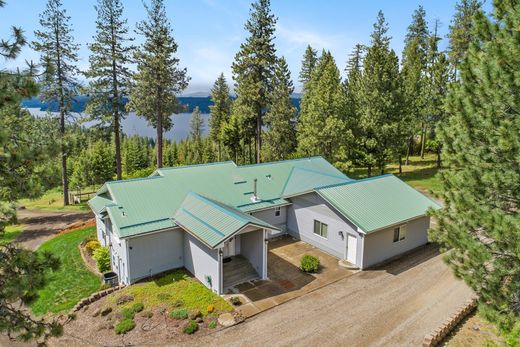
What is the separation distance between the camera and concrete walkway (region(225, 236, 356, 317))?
17.1 m

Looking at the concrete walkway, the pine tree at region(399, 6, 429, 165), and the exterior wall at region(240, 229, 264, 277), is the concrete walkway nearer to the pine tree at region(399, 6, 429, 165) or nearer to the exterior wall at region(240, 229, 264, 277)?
the exterior wall at region(240, 229, 264, 277)

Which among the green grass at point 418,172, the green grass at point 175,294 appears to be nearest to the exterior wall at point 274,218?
the green grass at point 175,294

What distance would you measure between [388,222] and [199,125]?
261 feet

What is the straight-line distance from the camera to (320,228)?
23.3m

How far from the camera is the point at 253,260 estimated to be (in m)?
19.7

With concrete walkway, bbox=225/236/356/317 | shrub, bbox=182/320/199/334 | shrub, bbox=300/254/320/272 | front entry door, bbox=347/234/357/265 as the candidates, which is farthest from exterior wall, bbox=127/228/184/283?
front entry door, bbox=347/234/357/265

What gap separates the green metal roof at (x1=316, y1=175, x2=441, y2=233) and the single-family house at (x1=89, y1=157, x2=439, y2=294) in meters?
0.07

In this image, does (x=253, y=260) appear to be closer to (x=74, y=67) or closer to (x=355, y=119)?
(x=355, y=119)

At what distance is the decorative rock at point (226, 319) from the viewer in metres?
15.4

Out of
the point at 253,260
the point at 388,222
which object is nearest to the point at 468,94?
the point at 388,222

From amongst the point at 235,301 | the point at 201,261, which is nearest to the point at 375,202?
the point at 235,301

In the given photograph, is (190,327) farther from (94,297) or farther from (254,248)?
(94,297)

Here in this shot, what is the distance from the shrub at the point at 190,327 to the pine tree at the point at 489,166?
1030 cm

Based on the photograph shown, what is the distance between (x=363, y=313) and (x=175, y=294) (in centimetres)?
916
